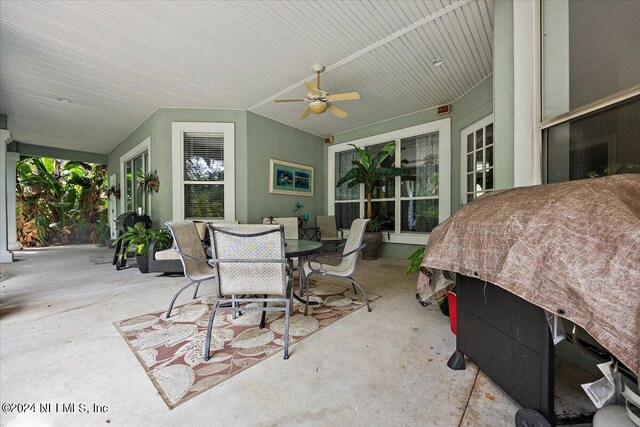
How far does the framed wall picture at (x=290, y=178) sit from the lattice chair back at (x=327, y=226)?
72 centimetres

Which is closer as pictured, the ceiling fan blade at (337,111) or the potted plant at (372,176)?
the ceiling fan blade at (337,111)

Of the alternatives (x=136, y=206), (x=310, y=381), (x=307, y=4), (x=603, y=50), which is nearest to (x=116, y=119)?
(x=136, y=206)

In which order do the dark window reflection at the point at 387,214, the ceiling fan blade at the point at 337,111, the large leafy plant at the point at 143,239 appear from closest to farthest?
the ceiling fan blade at the point at 337,111 < the large leafy plant at the point at 143,239 < the dark window reflection at the point at 387,214

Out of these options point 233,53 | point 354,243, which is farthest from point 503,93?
point 233,53

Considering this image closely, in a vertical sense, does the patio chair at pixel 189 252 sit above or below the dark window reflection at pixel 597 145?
below

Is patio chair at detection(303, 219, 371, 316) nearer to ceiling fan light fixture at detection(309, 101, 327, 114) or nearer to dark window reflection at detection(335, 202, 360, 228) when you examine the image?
ceiling fan light fixture at detection(309, 101, 327, 114)

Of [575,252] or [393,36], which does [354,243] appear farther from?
[393,36]

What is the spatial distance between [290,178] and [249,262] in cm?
399

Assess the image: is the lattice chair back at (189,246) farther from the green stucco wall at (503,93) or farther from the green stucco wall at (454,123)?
the green stucco wall at (454,123)

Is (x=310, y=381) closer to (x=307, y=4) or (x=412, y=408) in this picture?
(x=412, y=408)

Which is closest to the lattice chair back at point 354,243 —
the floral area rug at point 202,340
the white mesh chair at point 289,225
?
the floral area rug at point 202,340

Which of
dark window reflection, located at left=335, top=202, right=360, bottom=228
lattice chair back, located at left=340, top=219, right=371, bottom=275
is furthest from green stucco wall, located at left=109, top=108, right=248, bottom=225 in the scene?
lattice chair back, located at left=340, top=219, right=371, bottom=275

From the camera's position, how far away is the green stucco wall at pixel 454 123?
3611mm

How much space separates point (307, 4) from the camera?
7.55ft
